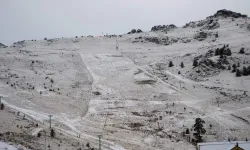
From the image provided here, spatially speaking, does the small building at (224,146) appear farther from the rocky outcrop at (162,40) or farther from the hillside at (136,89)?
the rocky outcrop at (162,40)

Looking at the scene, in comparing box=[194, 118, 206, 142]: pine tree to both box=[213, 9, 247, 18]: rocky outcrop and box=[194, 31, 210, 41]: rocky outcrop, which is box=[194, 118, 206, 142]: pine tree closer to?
box=[194, 31, 210, 41]: rocky outcrop

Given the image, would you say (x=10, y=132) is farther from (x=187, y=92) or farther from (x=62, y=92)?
(x=187, y=92)

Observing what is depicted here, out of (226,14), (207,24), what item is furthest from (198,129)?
(226,14)

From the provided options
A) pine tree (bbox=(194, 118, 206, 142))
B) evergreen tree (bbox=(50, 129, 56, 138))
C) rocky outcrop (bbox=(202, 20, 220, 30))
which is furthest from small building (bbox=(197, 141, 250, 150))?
rocky outcrop (bbox=(202, 20, 220, 30))

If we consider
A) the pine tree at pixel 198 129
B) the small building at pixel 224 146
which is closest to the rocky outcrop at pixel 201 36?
the pine tree at pixel 198 129

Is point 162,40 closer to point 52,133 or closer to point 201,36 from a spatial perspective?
Result: point 201,36

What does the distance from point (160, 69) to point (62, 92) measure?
1509 centimetres

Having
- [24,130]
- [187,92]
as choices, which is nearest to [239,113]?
[187,92]

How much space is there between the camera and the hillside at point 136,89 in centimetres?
2761

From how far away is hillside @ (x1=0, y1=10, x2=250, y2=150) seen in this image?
1087 inches

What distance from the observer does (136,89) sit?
37094 millimetres

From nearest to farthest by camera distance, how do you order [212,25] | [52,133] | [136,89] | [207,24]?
[52,133], [136,89], [212,25], [207,24]

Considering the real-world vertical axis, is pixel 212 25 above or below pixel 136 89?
above

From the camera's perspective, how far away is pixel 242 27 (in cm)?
6016
